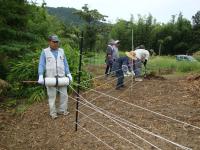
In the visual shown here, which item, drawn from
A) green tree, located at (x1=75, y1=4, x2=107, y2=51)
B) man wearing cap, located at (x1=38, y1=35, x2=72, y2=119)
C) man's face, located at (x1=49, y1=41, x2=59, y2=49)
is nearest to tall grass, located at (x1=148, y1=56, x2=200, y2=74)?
green tree, located at (x1=75, y1=4, x2=107, y2=51)

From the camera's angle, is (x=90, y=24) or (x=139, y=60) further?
(x=90, y=24)

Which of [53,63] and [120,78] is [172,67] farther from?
[53,63]

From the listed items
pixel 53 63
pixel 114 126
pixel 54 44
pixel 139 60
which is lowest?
pixel 114 126

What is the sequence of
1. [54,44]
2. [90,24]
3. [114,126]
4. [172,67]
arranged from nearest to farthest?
1. [114,126]
2. [54,44]
3. [172,67]
4. [90,24]

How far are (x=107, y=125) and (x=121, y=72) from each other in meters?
4.05

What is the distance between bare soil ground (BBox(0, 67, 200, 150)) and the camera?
6719mm

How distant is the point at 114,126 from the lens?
7.55 m

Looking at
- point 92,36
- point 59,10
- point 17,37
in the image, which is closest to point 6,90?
point 17,37

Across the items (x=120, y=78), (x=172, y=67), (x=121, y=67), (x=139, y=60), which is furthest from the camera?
(x=172, y=67)

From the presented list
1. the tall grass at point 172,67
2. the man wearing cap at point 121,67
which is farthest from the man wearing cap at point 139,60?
the tall grass at point 172,67

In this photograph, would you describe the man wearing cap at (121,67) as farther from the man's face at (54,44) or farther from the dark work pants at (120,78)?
the man's face at (54,44)

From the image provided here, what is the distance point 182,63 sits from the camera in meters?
20.0

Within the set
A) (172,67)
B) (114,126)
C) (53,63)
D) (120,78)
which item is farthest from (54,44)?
(172,67)

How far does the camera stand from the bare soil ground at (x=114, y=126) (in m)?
6.72
